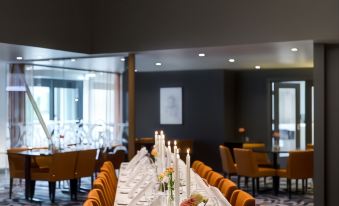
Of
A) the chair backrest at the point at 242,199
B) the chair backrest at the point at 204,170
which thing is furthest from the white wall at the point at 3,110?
the chair backrest at the point at 242,199

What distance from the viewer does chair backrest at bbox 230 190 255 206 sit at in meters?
4.20

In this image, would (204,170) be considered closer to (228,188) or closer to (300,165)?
(228,188)

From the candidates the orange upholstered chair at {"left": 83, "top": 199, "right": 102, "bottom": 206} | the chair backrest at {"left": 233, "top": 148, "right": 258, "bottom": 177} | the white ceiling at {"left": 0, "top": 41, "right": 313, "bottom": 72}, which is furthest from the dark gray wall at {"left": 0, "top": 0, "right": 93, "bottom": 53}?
the orange upholstered chair at {"left": 83, "top": 199, "right": 102, "bottom": 206}

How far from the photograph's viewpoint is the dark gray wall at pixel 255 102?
14.0 metres

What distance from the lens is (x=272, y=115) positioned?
14.0 metres

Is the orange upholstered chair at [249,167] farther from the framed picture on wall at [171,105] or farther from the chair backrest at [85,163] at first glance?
the framed picture on wall at [171,105]

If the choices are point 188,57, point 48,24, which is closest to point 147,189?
point 48,24

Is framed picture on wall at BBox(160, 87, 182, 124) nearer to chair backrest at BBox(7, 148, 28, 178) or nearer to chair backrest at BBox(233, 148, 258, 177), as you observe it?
chair backrest at BBox(233, 148, 258, 177)

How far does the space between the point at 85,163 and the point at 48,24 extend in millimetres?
2602

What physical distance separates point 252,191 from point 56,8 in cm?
509

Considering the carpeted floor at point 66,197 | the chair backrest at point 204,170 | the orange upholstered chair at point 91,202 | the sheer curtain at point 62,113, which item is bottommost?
the carpeted floor at point 66,197

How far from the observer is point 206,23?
8.91 metres

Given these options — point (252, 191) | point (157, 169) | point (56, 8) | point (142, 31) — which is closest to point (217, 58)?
point (142, 31)

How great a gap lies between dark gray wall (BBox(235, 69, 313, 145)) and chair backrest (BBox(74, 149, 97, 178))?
5510 millimetres
